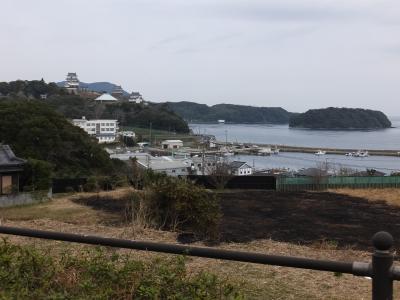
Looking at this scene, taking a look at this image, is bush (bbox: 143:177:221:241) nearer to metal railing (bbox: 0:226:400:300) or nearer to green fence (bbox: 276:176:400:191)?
metal railing (bbox: 0:226:400:300)

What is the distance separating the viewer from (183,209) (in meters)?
8.45

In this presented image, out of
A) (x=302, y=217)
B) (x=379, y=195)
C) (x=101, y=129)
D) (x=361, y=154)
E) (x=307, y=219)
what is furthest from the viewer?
(x=101, y=129)

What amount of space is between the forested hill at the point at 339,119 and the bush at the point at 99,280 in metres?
128

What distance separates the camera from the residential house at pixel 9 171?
1731 cm

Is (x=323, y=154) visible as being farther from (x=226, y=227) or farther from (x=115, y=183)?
(x=226, y=227)

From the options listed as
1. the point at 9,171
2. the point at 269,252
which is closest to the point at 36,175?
the point at 9,171

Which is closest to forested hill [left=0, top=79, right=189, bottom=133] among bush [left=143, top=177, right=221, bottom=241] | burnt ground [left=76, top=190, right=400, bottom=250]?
burnt ground [left=76, top=190, right=400, bottom=250]

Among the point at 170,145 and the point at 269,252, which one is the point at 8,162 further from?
the point at 170,145

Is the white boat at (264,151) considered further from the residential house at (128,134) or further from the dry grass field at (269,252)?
the dry grass field at (269,252)

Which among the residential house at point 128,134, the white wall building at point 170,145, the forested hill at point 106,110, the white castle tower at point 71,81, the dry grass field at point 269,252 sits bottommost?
the white wall building at point 170,145

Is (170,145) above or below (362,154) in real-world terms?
above

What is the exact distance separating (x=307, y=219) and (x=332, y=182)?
1068 centimetres

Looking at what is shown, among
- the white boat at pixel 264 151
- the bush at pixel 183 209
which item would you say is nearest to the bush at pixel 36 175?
the bush at pixel 183 209

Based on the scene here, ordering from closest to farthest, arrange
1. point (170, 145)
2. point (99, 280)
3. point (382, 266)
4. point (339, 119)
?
point (382, 266)
point (99, 280)
point (170, 145)
point (339, 119)
